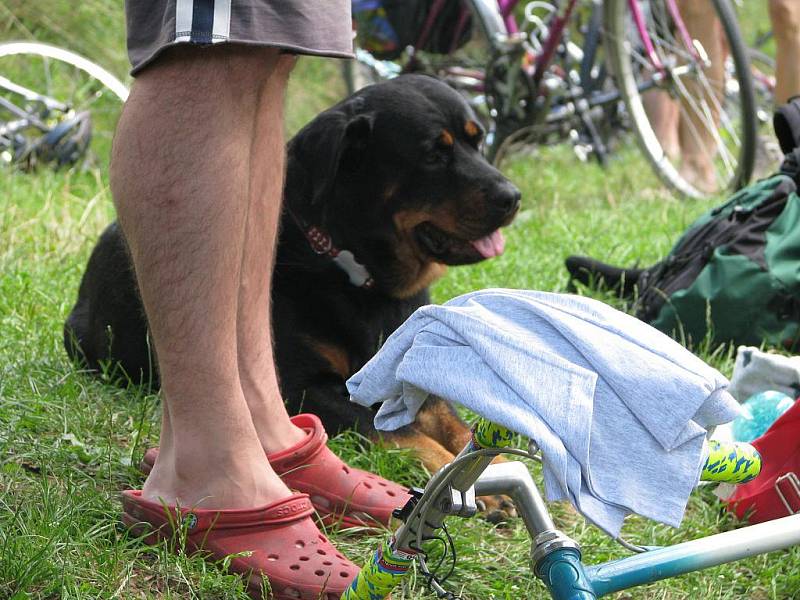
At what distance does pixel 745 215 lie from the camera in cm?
317

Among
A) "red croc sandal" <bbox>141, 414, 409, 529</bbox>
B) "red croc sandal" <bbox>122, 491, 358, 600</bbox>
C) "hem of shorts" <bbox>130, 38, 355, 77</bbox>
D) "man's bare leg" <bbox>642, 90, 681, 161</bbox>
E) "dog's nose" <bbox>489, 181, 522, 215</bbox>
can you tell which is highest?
"hem of shorts" <bbox>130, 38, 355, 77</bbox>

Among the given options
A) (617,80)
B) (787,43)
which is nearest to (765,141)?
(617,80)

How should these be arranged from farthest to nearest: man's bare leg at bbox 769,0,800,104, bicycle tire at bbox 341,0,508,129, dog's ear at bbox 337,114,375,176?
bicycle tire at bbox 341,0,508,129
man's bare leg at bbox 769,0,800,104
dog's ear at bbox 337,114,375,176

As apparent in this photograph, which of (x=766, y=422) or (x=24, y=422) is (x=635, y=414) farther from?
(x=24, y=422)

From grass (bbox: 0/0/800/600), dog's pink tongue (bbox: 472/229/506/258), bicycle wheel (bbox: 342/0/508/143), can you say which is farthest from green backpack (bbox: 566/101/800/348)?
bicycle wheel (bbox: 342/0/508/143)

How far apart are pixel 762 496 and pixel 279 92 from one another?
3.86ft

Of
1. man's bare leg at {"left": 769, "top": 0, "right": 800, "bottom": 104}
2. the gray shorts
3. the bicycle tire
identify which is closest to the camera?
the gray shorts

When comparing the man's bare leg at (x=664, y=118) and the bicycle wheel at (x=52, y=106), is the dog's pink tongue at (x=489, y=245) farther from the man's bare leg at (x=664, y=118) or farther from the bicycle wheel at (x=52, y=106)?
the man's bare leg at (x=664, y=118)

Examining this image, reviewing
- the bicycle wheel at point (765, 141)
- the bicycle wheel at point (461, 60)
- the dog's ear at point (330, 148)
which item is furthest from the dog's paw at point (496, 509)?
the bicycle wheel at point (461, 60)

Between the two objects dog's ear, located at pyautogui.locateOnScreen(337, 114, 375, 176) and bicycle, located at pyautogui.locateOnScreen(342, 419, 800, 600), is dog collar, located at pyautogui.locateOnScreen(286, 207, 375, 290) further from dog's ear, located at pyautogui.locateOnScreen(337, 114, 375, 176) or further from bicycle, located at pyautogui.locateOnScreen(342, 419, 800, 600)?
bicycle, located at pyautogui.locateOnScreen(342, 419, 800, 600)

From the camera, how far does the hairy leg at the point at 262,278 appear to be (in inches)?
75.6

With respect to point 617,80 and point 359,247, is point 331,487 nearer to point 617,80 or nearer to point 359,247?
point 359,247

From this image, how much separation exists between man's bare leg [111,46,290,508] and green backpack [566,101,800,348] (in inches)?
65.4

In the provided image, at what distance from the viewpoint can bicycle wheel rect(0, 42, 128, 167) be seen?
555 cm
